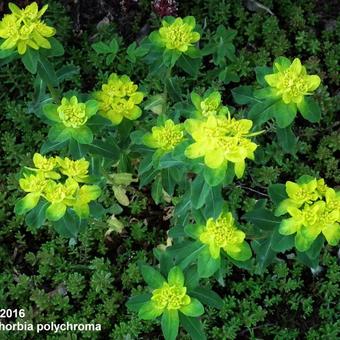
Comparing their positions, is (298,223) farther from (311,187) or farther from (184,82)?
(184,82)

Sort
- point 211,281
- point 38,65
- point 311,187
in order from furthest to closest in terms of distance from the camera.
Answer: point 211,281, point 38,65, point 311,187

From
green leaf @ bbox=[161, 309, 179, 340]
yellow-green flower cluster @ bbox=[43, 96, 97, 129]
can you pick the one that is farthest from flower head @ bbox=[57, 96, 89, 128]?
green leaf @ bbox=[161, 309, 179, 340]

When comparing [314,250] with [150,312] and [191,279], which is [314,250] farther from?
[150,312]

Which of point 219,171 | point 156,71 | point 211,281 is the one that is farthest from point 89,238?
point 219,171

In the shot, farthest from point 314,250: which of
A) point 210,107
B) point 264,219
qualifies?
point 210,107

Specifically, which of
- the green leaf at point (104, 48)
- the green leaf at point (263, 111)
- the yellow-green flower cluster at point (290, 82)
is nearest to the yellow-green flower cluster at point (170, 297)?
the green leaf at point (263, 111)

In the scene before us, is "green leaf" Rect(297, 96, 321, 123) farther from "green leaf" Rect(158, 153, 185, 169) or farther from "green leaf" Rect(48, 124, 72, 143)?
"green leaf" Rect(48, 124, 72, 143)
